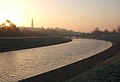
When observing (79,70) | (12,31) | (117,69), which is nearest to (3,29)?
(12,31)

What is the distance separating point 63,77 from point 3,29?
3855 inches

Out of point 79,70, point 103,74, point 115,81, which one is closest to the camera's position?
point 115,81

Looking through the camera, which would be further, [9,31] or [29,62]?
[9,31]

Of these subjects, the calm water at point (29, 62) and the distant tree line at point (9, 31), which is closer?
the calm water at point (29, 62)

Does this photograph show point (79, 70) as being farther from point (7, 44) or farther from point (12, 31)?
point (12, 31)

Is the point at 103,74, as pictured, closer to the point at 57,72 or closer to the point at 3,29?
the point at 57,72

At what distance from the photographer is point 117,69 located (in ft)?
72.4

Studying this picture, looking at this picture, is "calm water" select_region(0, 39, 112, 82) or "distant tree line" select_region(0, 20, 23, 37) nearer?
"calm water" select_region(0, 39, 112, 82)

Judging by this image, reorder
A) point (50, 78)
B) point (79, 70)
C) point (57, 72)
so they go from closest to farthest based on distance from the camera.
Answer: point (50, 78) → point (57, 72) → point (79, 70)

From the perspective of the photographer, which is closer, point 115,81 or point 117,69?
point 115,81

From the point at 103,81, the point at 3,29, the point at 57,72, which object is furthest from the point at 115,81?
the point at 3,29

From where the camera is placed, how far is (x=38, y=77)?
2444cm

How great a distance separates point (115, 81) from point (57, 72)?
998 centimetres

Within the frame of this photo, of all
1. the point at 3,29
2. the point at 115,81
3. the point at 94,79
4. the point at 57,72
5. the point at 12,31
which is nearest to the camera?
the point at 115,81
